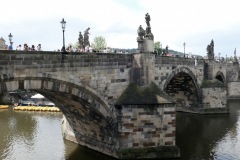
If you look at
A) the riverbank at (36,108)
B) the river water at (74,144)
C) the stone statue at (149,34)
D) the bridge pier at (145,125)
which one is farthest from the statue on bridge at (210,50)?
the bridge pier at (145,125)

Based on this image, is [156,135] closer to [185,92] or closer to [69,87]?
[69,87]

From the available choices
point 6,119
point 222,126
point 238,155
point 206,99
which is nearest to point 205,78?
point 206,99

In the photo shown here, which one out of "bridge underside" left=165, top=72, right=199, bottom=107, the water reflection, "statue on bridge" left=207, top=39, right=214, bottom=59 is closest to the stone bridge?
the water reflection

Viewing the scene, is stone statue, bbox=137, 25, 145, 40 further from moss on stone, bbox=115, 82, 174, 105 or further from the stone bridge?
moss on stone, bbox=115, 82, 174, 105

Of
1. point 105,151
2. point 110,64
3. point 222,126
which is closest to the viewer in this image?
point 110,64

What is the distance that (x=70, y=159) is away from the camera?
66.4 ft

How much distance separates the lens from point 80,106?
765 inches

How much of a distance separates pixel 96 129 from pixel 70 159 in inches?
99.9

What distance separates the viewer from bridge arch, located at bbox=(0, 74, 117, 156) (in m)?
14.8

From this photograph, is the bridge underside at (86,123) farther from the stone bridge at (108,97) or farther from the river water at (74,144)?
the river water at (74,144)

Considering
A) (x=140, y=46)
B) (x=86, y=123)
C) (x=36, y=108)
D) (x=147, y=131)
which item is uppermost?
(x=140, y=46)

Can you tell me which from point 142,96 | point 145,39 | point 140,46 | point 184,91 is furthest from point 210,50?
point 142,96

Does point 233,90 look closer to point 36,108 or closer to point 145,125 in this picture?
point 36,108

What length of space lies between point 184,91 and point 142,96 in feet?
61.4
